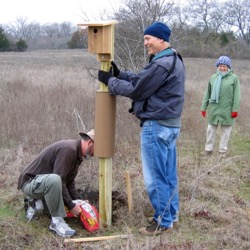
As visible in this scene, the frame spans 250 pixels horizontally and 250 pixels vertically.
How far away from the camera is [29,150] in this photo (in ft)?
22.9

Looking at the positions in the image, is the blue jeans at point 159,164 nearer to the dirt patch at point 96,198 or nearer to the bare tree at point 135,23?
the dirt patch at point 96,198

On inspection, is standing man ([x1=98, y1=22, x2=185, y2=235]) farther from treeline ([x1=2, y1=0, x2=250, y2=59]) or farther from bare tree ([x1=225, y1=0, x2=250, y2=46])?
bare tree ([x1=225, y1=0, x2=250, y2=46])

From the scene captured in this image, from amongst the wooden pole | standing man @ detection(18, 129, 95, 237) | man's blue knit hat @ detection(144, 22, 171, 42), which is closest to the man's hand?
standing man @ detection(18, 129, 95, 237)

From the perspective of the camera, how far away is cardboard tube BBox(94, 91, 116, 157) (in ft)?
13.9

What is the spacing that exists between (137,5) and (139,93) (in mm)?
6705

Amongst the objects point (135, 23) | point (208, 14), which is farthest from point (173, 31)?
point (208, 14)

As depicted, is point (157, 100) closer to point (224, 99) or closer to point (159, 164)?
point (159, 164)

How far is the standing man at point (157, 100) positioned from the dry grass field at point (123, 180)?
→ 0.48 m

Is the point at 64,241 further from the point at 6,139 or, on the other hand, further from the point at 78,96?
the point at 78,96

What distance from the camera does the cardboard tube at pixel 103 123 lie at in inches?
167

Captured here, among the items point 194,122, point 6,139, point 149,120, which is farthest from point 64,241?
point 194,122

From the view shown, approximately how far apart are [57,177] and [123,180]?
1382 millimetres

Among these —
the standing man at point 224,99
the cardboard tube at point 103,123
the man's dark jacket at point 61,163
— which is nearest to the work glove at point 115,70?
the cardboard tube at point 103,123

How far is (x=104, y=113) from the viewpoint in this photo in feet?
14.0
